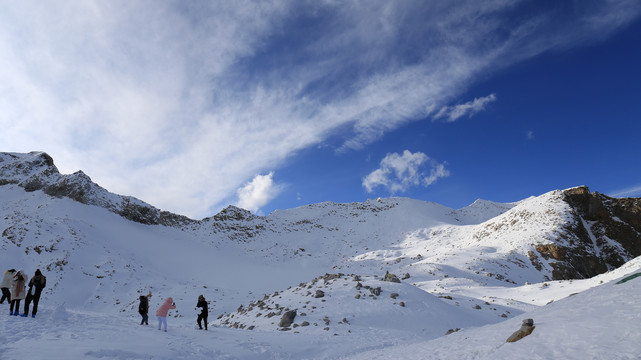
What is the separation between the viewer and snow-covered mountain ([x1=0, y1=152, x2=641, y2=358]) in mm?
18297

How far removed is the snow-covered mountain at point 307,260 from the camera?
A: 18297 millimetres

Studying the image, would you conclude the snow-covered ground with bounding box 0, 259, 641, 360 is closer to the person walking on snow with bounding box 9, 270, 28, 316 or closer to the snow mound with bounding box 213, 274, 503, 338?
the snow mound with bounding box 213, 274, 503, 338

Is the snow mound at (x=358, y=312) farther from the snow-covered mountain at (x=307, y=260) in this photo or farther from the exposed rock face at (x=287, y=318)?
the snow-covered mountain at (x=307, y=260)

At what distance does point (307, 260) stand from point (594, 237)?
125 ft

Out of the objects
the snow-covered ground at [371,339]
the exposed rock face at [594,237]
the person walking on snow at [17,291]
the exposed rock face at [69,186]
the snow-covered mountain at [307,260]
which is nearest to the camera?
the snow-covered ground at [371,339]

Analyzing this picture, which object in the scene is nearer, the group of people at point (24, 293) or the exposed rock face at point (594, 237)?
the group of people at point (24, 293)

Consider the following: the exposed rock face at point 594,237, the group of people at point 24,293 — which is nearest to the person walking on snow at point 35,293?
the group of people at point 24,293

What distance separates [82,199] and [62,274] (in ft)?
69.5

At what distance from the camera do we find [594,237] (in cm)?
3862

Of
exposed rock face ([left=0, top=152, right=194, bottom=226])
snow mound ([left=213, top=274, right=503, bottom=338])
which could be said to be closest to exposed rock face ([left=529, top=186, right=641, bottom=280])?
snow mound ([left=213, top=274, right=503, bottom=338])

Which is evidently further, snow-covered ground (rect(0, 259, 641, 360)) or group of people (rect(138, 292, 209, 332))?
group of people (rect(138, 292, 209, 332))

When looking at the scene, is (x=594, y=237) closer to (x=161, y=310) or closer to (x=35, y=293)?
(x=161, y=310)

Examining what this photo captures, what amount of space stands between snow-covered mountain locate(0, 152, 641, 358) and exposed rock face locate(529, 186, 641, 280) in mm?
139

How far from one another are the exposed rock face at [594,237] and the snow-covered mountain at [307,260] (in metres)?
0.14
